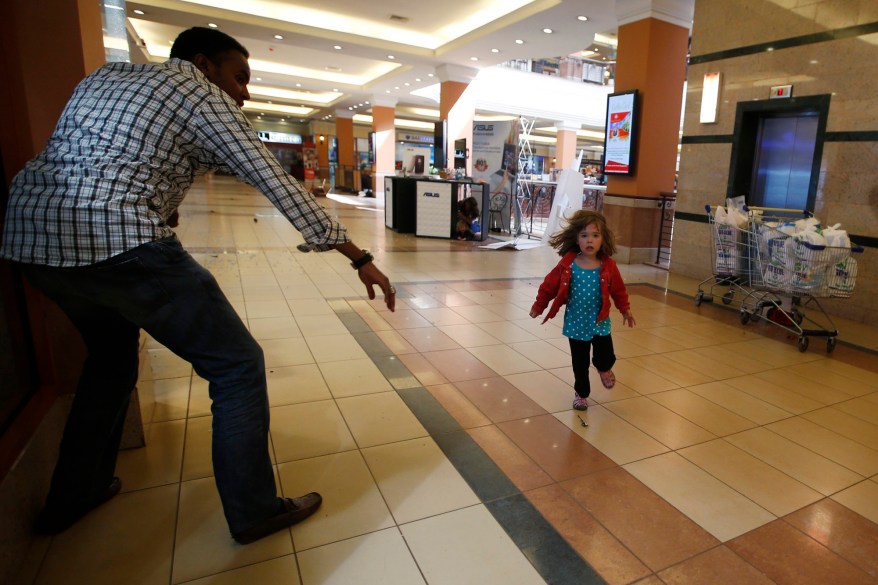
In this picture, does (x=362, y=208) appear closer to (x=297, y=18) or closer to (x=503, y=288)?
(x=297, y=18)

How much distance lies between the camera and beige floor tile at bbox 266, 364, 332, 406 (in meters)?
2.75

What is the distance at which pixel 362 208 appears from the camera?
14.5 meters

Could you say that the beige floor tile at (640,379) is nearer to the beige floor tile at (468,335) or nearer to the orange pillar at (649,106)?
the beige floor tile at (468,335)

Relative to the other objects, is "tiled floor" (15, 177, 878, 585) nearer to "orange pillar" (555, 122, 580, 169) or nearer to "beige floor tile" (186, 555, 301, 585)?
"beige floor tile" (186, 555, 301, 585)

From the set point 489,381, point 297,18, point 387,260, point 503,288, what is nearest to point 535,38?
point 297,18

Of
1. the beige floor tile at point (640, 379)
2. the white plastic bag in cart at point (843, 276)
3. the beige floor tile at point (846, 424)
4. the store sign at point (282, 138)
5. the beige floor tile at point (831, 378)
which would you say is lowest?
the beige floor tile at point (846, 424)

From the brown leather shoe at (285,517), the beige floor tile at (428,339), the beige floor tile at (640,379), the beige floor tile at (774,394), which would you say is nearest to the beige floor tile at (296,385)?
the beige floor tile at (428,339)

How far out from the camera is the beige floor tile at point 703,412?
8.65ft

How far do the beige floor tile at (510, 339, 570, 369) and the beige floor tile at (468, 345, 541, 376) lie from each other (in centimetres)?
5

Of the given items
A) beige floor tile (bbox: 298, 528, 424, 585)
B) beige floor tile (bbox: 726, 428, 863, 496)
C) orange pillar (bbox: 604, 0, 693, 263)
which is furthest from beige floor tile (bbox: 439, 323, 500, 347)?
orange pillar (bbox: 604, 0, 693, 263)

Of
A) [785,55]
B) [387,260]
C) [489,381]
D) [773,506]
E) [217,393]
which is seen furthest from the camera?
[387,260]

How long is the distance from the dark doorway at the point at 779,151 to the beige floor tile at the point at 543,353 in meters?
3.53

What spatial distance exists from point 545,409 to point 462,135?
36.1 ft

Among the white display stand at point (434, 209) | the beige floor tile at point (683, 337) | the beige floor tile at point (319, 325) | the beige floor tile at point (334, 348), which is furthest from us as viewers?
the white display stand at point (434, 209)
